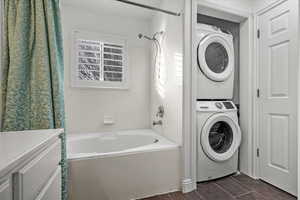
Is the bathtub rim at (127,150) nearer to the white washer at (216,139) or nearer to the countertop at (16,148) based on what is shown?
the white washer at (216,139)

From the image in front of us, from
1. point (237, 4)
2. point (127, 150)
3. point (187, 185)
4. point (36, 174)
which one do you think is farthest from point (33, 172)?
point (237, 4)

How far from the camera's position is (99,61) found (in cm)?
246

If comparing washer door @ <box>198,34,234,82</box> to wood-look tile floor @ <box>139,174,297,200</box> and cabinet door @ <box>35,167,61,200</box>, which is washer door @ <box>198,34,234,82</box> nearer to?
wood-look tile floor @ <box>139,174,297,200</box>

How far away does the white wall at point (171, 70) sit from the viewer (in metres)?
1.85

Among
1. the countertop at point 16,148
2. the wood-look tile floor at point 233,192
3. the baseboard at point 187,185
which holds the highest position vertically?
the countertop at point 16,148

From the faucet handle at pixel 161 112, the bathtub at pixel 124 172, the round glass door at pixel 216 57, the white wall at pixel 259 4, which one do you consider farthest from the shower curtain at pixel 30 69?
the white wall at pixel 259 4

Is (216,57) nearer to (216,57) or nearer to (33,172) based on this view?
(216,57)

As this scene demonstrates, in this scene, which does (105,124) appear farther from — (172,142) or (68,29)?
(68,29)

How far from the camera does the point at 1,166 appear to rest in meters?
0.45

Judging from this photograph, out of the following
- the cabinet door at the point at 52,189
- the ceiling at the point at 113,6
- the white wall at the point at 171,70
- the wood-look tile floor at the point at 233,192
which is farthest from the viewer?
the ceiling at the point at 113,6

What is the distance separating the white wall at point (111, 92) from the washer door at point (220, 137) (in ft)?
3.55

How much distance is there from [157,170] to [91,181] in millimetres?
645

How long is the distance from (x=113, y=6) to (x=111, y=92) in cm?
122

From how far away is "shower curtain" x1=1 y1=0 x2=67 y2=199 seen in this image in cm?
119
